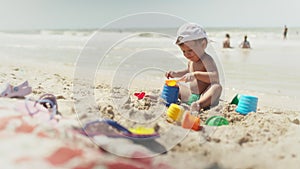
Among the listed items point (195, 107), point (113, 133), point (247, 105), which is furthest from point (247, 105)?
point (113, 133)

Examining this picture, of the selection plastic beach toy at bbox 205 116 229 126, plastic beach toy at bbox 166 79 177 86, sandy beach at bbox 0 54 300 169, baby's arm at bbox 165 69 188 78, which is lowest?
Answer: plastic beach toy at bbox 205 116 229 126

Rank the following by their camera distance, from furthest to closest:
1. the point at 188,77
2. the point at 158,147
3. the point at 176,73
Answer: the point at 176,73, the point at 188,77, the point at 158,147

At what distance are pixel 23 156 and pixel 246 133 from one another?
59.9 inches

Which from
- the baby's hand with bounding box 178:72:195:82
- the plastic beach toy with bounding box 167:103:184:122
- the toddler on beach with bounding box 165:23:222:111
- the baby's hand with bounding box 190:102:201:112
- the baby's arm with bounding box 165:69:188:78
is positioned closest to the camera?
the plastic beach toy with bounding box 167:103:184:122

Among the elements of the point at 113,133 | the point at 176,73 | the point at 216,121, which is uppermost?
the point at 176,73

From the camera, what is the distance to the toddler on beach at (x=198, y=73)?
10.3 feet

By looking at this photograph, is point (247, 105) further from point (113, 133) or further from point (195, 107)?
point (113, 133)

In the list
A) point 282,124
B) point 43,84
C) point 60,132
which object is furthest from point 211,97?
point 43,84

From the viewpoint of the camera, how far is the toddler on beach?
3.15 m

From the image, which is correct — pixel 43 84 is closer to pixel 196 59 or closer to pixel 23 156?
pixel 196 59

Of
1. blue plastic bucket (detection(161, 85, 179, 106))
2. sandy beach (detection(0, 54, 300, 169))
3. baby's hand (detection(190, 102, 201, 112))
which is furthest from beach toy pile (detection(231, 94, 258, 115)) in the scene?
blue plastic bucket (detection(161, 85, 179, 106))

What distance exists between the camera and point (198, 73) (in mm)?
3277

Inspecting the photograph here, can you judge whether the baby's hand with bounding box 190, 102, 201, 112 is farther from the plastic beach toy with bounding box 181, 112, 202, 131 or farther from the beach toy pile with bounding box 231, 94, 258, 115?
the plastic beach toy with bounding box 181, 112, 202, 131

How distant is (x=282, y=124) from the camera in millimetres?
2566
